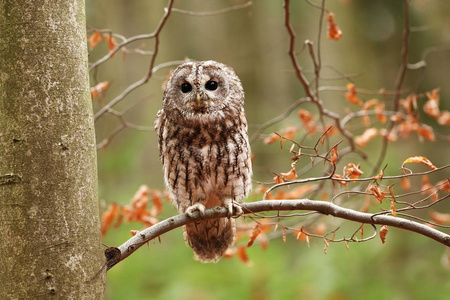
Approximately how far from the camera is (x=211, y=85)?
245 centimetres

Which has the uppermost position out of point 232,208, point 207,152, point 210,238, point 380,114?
point 380,114

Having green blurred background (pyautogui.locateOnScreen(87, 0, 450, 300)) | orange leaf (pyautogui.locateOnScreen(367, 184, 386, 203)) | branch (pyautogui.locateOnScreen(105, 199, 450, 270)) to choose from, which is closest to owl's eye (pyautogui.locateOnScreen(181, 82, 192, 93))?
green blurred background (pyautogui.locateOnScreen(87, 0, 450, 300))

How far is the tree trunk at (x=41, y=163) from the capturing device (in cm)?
145

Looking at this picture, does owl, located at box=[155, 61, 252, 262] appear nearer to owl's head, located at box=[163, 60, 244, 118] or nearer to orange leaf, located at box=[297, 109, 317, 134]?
owl's head, located at box=[163, 60, 244, 118]

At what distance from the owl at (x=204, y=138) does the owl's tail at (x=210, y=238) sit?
65 mm

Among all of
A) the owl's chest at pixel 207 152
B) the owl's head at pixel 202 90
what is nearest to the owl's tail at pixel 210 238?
the owl's chest at pixel 207 152

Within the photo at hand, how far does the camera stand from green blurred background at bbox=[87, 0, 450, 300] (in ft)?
13.6

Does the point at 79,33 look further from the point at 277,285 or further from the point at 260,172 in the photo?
the point at 260,172

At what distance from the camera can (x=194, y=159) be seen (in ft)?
7.72

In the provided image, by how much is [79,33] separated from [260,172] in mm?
4509

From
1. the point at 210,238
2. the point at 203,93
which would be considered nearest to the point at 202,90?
the point at 203,93

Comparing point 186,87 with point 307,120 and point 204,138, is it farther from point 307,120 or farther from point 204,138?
point 307,120

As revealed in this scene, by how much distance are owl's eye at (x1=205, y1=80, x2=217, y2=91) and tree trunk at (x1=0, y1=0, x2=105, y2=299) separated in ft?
3.20

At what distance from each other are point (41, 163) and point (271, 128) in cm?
384
